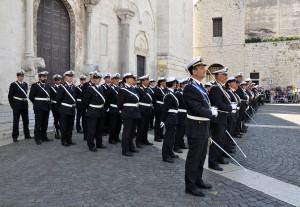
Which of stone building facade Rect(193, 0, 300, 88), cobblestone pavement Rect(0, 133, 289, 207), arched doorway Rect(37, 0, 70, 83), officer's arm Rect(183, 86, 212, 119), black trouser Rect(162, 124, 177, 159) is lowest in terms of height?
cobblestone pavement Rect(0, 133, 289, 207)

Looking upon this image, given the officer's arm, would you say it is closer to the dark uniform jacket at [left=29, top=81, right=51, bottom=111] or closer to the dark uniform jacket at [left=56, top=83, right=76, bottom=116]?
the dark uniform jacket at [left=56, top=83, right=76, bottom=116]

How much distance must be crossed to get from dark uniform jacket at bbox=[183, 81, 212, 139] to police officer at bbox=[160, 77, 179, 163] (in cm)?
193

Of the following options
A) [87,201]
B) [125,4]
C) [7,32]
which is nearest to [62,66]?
[7,32]

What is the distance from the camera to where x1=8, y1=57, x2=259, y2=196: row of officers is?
4820 millimetres

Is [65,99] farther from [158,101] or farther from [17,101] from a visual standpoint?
[158,101]

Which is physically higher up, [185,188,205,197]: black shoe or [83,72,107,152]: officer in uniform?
[83,72,107,152]: officer in uniform

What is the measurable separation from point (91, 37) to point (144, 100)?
24.2 ft

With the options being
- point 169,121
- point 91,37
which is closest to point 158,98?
point 169,121

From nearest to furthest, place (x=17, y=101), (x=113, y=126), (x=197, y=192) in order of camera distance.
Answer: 1. (x=197, y=192)
2. (x=17, y=101)
3. (x=113, y=126)

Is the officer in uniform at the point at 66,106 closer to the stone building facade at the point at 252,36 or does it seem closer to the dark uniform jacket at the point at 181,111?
the dark uniform jacket at the point at 181,111

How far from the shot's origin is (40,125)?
27.9 feet

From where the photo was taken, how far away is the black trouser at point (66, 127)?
809cm

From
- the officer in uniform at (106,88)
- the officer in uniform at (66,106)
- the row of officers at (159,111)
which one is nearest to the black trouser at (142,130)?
the row of officers at (159,111)

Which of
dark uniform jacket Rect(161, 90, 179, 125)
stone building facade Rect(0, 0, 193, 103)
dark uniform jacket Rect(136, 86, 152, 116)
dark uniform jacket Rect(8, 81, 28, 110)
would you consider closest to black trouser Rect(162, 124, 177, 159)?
dark uniform jacket Rect(161, 90, 179, 125)
